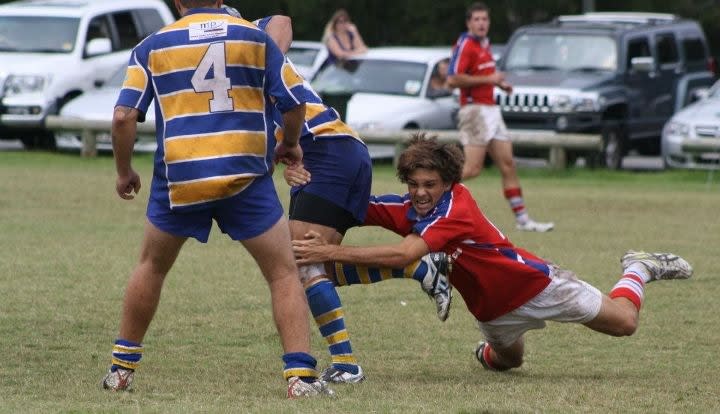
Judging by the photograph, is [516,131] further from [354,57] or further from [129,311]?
[129,311]

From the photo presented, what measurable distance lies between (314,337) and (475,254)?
1.57m

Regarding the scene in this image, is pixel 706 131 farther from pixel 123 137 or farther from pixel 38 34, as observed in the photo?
pixel 123 137

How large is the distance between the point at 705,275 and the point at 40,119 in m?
12.3

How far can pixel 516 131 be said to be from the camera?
20500mm

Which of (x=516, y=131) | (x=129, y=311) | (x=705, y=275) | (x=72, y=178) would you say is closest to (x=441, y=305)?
(x=129, y=311)

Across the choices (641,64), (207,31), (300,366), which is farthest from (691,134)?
(207,31)

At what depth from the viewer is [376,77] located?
21484 mm

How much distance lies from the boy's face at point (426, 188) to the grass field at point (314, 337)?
2.53 feet

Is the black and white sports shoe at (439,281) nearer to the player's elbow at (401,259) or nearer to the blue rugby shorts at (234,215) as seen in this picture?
the player's elbow at (401,259)

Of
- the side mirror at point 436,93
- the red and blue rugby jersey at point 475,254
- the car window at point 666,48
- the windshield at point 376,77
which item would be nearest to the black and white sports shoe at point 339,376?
the red and blue rugby jersey at point 475,254

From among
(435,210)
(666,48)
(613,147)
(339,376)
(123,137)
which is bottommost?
(613,147)

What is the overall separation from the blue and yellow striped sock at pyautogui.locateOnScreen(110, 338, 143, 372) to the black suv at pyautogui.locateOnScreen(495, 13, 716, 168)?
14567 mm

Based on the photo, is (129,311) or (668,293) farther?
(668,293)

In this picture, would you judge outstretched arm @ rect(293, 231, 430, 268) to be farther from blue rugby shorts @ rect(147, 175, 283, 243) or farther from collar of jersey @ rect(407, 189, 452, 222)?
blue rugby shorts @ rect(147, 175, 283, 243)
